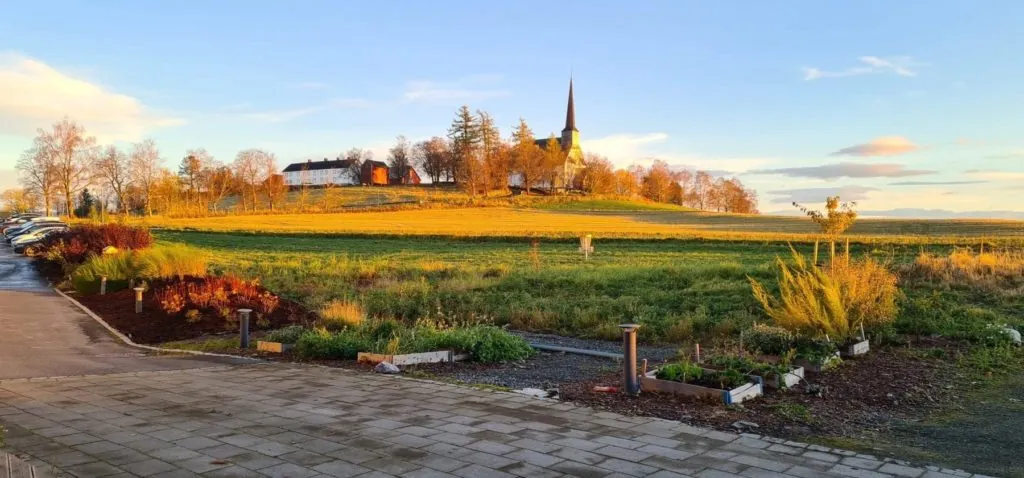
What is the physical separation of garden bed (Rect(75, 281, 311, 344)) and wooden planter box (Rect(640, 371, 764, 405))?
8169 millimetres

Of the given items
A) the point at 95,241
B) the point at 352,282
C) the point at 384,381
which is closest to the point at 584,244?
the point at 352,282

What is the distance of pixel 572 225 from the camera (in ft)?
191

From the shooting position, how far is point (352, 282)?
802 inches

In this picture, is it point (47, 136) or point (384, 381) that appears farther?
point (47, 136)

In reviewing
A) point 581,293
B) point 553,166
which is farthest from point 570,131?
point 581,293

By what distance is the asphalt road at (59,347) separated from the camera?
29.5 ft

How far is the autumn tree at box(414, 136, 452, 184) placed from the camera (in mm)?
115719


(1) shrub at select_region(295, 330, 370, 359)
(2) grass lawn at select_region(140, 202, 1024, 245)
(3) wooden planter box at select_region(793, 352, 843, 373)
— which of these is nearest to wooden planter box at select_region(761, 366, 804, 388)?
(3) wooden planter box at select_region(793, 352, 843, 373)

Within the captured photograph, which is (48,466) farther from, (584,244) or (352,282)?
(584,244)

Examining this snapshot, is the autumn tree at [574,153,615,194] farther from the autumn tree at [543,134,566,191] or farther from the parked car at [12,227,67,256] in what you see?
the parked car at [12,227,67,256]

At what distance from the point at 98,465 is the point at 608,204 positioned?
290ft

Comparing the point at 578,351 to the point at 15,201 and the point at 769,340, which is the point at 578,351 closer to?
the point at 769,340

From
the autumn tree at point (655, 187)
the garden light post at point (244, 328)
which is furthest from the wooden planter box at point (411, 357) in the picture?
the autumn tree at point (655, 187)

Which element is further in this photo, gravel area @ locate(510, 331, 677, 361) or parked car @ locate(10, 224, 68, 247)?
parked car @ locate(10, 224, 68, 247)
